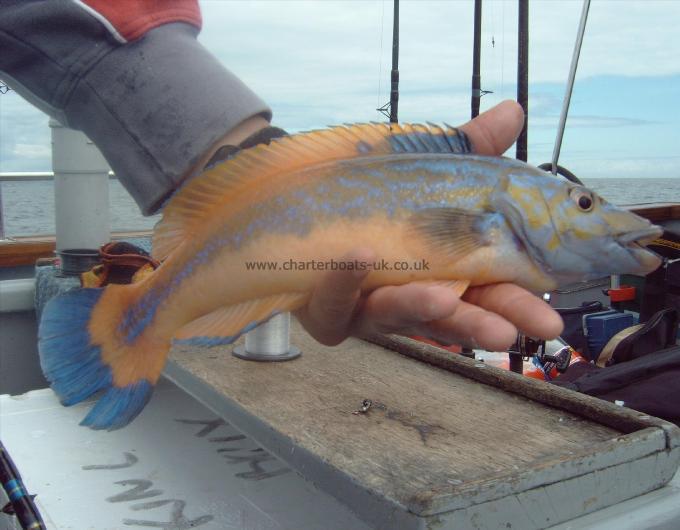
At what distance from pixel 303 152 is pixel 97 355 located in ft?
1.80

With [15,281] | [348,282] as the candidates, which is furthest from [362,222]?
[15,281]

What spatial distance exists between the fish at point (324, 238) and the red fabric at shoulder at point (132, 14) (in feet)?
1.51

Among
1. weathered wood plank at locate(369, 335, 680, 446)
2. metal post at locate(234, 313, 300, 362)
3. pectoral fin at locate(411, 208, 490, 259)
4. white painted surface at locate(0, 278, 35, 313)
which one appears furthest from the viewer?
white painted surface at locate(0, 278, 35, 313)

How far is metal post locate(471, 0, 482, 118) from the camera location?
4.05 meters

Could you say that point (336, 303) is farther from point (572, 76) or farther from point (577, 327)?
point (577, 327)

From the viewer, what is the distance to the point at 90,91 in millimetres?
1557

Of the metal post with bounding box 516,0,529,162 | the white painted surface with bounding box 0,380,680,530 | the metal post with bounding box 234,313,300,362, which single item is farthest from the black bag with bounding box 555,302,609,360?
the white painted surface with bounding box 0,380,680,530

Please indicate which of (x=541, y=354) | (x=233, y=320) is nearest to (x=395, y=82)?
(x=541, y=354)

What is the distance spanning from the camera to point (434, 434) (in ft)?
6.06

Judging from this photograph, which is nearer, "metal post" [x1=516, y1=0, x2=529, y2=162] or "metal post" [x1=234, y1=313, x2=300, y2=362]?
"metal post" [x1=234, y1=313, x2=300, y2=362]

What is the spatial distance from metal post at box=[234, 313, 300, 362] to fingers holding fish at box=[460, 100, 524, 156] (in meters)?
1.29

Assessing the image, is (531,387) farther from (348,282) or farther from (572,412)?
(348,282)

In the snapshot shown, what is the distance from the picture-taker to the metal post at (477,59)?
159 inches

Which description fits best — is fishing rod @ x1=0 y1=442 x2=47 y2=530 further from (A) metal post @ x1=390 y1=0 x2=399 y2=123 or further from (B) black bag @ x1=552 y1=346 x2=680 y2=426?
(A) metal post @ x1=390 y1=0 x2=399 y2=123
